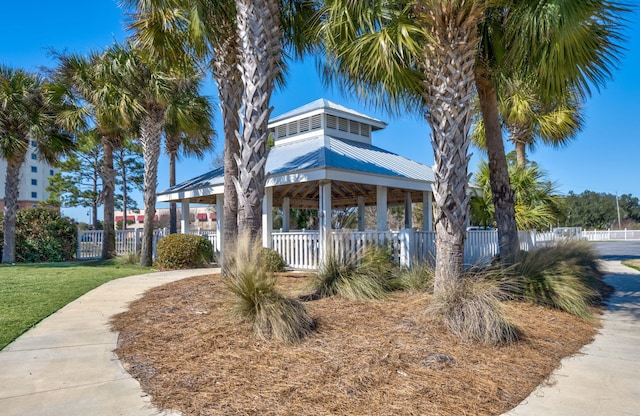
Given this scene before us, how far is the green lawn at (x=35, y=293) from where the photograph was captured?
607 centimetres

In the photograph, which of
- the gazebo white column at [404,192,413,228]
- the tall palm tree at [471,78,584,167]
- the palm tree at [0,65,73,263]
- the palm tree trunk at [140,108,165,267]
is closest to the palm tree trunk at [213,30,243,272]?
the palm tree trunk at [140,108,165,267]

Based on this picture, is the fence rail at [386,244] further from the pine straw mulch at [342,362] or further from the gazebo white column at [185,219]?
the pine straw mulch at [342,362]

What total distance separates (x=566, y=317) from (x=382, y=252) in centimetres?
378

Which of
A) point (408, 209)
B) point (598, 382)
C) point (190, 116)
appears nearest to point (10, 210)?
point (190, 116)

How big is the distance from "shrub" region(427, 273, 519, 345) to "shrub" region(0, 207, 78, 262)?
1843 cm

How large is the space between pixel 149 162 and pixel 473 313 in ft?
43.8

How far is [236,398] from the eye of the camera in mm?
3629

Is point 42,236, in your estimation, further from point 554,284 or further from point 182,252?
point 554,284

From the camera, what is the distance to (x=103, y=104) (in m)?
14.3

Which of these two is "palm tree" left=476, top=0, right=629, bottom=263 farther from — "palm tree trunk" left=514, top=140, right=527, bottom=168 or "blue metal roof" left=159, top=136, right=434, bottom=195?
"palm tree trunk" left=514, top=140, right=527, bottom=168

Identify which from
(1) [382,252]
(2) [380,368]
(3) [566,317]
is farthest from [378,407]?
(1) [382,252]

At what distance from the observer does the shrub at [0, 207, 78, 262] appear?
1780 centimetres

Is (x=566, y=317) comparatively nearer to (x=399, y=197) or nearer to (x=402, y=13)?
(x=402, y=13)

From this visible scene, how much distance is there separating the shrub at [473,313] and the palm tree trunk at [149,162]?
12.3 meters
